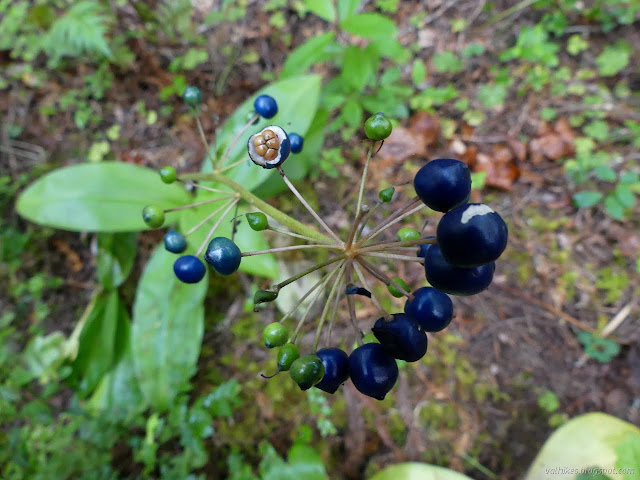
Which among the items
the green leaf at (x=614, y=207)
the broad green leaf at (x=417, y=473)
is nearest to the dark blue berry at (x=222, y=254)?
the broad green leaf at (x=417, y=473)

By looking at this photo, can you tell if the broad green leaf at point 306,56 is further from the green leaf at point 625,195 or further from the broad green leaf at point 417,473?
the broad green leaf at point 417,473

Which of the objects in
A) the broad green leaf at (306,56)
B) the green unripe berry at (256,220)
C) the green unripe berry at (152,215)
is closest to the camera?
the green unripe berry at (256,220)


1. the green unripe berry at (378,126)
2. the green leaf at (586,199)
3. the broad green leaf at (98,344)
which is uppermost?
the green unripe berry at (378,126)

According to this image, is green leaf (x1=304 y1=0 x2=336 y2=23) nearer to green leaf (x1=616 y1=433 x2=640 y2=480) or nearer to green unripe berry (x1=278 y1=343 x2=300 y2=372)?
green unripe berry (x1=278 y1=343 x2=300 y2=372)

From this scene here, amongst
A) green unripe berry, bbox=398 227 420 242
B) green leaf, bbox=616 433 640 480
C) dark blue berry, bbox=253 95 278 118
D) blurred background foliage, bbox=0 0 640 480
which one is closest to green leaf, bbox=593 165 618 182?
blurred background foliage, bbox=0 0 640 480

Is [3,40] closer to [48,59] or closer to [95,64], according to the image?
[48,59]

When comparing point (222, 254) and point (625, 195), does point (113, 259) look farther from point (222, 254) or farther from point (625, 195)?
point (625, 195)

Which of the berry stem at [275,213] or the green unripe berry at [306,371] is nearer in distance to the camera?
the green unripe berry at [306,371]

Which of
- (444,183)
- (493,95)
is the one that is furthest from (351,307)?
(493,95)
